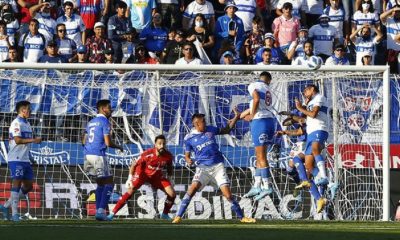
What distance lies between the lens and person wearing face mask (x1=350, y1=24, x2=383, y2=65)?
2502 cm

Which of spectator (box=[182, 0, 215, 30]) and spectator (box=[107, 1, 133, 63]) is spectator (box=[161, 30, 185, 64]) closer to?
spectator (box=[107, 1, 133, 63])

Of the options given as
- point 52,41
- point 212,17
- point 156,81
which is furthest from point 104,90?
point 212,17

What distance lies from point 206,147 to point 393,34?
771 cm

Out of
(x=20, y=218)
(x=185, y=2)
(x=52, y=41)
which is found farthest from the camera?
(x=185, y=2)

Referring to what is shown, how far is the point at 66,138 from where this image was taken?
851 inches

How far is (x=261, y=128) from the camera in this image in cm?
1981

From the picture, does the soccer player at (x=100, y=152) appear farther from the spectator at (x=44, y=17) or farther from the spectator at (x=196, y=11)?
the spectator at (x=196, y=11)

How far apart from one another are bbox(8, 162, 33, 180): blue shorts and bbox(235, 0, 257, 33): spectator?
720cm

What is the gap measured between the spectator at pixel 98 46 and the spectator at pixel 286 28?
3.58 m

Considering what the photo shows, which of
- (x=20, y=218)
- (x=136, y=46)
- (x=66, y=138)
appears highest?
(x=136, y=46)

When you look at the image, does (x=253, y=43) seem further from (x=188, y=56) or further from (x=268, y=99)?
(x=268, y=99)

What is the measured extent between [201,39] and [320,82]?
131 inches

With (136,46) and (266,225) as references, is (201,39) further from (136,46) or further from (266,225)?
(266,225)

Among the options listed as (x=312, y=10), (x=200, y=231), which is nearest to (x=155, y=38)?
(x=312, y=10)
